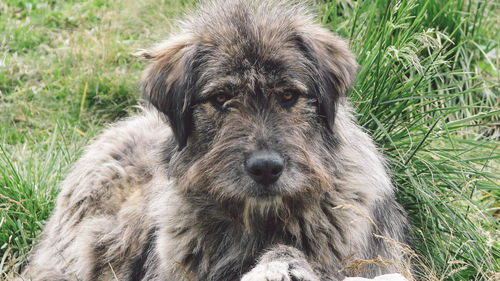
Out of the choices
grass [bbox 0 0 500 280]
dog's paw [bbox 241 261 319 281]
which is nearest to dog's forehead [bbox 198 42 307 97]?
dog's paw [bbox 241 261 319 281]

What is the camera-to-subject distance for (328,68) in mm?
3951

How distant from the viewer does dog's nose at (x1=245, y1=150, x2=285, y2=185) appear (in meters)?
3.42

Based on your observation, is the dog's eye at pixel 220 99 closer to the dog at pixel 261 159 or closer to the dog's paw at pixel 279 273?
the dog at pixel 261 159

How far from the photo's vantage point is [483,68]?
6.50m

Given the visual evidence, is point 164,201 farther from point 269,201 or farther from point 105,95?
point 105,95

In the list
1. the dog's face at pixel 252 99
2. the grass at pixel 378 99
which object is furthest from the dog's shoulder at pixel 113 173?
the dog's face at pixel 252 99

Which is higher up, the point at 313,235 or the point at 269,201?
the point at 269,201

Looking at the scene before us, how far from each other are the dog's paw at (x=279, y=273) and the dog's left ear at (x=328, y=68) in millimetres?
951

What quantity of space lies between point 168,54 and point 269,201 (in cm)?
124

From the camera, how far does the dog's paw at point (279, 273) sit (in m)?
3.36

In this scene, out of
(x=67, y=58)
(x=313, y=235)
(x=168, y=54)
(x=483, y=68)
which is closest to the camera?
(x=313, y=235)

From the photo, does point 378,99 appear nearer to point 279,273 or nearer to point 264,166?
point 264,166

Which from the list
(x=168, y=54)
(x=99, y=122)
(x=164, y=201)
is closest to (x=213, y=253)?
(x=164, y=201)

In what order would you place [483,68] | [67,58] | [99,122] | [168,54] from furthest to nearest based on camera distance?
[67,58] < [99,122] < [483,68] < [168,54]
